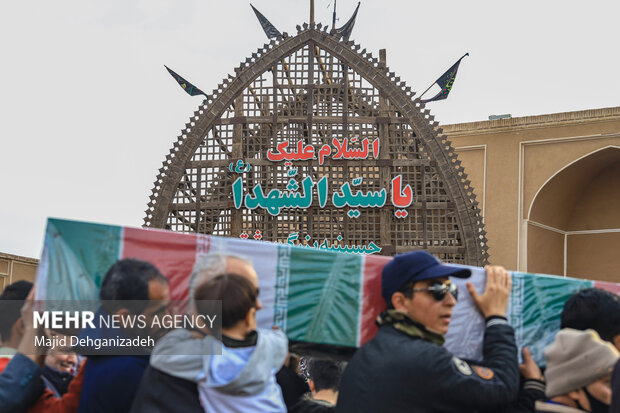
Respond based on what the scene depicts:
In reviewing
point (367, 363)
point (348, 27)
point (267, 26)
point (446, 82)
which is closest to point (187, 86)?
point (267, 26)

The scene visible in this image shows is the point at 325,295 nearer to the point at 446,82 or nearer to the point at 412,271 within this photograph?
the point at 412,271

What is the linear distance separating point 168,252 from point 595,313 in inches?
56.7

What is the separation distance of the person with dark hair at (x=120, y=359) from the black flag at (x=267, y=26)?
813 cm

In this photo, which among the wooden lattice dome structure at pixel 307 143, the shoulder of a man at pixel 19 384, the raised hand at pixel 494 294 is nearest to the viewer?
the shoulder of a man at pixel 19 384

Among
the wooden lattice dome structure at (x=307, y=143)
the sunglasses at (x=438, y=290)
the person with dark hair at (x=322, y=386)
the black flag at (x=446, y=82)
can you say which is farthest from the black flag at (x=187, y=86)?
the sunglasses at (x=438, y=290)

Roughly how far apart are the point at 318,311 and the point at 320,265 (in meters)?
0.17

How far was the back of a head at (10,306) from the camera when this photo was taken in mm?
2746

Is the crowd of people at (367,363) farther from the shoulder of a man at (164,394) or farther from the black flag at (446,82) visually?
the black flag at (446,82)

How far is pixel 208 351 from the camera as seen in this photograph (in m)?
2.29

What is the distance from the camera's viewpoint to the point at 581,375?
7.72 ft

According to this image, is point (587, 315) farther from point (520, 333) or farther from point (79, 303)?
point (79, 303)

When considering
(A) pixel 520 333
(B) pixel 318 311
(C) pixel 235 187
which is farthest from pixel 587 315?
(C) pixel 235 187

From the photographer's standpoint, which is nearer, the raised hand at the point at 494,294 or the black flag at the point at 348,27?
the raised hand at the point at 494,294

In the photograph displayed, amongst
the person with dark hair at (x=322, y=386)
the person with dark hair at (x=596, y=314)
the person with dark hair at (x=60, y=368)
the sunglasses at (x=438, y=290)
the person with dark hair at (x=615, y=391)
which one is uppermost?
the sunglasses at (x=438, y=290)
